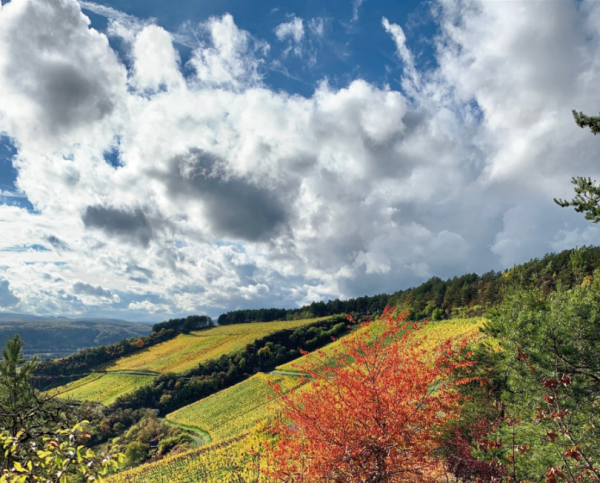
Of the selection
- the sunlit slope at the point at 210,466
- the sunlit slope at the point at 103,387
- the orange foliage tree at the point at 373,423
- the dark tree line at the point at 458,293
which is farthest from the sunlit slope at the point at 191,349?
the orange foliage tree at the point at 373,423

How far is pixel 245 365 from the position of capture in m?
84.4

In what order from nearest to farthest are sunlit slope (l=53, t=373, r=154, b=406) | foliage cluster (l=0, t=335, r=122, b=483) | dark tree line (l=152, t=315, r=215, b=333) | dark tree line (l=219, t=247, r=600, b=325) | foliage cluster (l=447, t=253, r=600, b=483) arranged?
1. foliage cluster (l=0, t=335, r=122, b=483)
2. foliage cluster (l=447, t=253, r=600, b=483)
3. dark tree line (l=219, t=247, r=600, b=325)
4. sunlit slope (l=53, t=373, r=154, b=406)
5. dark tree line (l=152, t=315, r=215, b=333)

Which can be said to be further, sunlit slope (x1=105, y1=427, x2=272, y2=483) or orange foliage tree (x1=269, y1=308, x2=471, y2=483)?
sunlit slope (x1=105, y1=427, x2=272, y2=483)

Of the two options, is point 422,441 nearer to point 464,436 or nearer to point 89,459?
point 464,436

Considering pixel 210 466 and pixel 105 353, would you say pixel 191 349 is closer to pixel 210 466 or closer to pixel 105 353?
pixel 105 353

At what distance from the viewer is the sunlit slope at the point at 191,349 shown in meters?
96.8

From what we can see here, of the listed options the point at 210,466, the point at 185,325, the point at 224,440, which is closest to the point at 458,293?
the point at 224,440

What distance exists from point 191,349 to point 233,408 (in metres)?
52.7

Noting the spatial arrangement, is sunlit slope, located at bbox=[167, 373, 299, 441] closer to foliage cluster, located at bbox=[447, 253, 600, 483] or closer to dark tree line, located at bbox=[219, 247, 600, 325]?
dark tree line, located at bbox=[219, 247, 600, 325]

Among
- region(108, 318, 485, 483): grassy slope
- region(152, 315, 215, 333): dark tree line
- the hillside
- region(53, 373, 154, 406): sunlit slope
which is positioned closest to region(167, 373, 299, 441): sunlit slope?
region(108, 318, 485, 483): grassy slope

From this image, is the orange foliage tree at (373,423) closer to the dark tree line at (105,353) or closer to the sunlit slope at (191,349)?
the sunlit slope at (191,349)

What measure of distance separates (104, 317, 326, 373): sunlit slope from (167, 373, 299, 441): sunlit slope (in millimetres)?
21691

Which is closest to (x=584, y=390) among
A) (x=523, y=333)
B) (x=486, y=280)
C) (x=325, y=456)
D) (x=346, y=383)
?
(x=523, y=333)

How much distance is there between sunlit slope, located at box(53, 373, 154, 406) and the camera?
265ft
